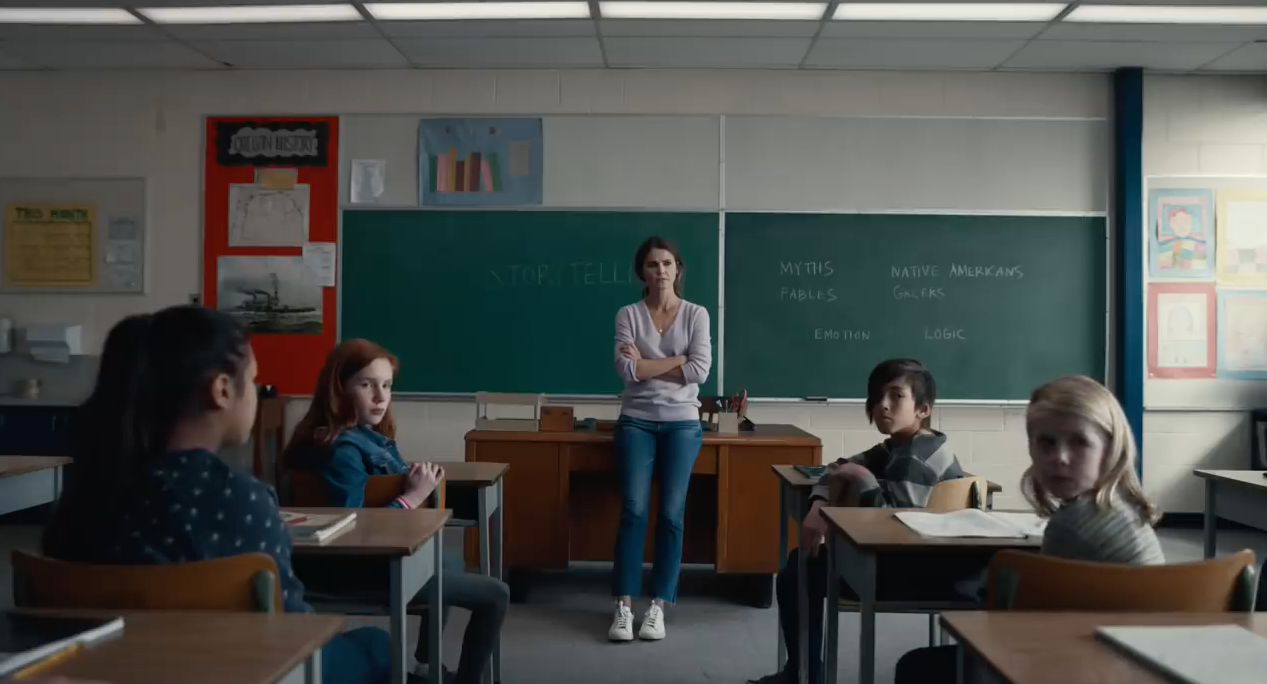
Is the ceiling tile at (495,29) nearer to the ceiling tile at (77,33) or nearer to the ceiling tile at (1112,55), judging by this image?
the ceiling tile at (77,33)

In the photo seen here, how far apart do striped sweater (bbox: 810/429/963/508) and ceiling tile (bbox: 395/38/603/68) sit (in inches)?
118

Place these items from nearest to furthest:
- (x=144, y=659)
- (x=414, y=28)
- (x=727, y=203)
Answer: (x=144, y=659)
(x=414, y=28)
(x=727, y=203)

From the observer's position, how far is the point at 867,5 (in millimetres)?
4215

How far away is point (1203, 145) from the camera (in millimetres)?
5109

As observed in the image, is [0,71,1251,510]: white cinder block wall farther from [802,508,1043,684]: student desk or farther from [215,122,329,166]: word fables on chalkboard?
[802,508,1043,684]: student desk

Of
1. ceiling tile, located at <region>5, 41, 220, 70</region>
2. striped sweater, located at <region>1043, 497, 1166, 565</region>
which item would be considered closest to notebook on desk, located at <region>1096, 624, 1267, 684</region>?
striped sweater, located at <region>1043, 497, 1166, 565</region>

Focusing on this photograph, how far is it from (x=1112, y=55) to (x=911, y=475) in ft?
11.4

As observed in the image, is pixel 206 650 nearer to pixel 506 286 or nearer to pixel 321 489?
pixel 321 489

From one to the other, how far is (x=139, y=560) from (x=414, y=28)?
3.71m

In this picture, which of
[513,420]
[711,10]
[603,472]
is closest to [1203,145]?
[711,10]

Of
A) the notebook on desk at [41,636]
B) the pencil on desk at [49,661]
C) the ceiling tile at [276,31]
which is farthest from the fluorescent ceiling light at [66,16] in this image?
the pencil on desk at [49,661]

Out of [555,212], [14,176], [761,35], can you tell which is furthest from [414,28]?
[14,176]

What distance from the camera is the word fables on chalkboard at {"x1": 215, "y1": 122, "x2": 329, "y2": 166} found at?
16.7 feet

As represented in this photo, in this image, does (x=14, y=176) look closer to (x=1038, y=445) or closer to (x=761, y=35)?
(x=761, y=35)
